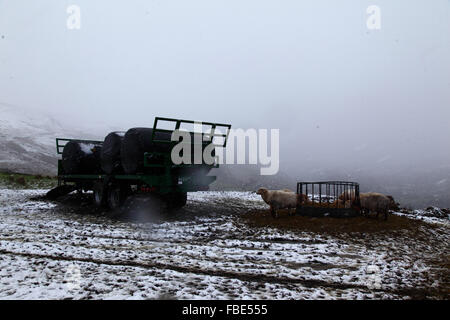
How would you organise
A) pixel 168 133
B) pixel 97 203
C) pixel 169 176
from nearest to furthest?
pixel 169 176, pixel 168 133, pixel 97 203

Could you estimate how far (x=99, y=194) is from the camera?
1380 cm

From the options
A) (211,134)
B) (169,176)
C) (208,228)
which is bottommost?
(208,228)

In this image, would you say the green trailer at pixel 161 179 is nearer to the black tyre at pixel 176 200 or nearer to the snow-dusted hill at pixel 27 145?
the black tyre at pixel 176 200

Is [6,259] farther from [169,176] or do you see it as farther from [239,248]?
[169,176]

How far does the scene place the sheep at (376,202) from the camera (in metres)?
10.9

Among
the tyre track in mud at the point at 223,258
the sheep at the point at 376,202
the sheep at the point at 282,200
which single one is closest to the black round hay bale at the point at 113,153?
the tyre track in mud at the point at 223,258

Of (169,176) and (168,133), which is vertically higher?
(168,133)

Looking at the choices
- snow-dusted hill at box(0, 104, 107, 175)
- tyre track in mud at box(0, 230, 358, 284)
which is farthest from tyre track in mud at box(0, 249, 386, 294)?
snow-dusted hill at box(0, 104, 107, 175)

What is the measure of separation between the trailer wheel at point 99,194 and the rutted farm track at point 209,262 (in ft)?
8.23

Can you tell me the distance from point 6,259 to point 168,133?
7224 millimetres

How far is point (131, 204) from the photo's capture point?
37.0 ft

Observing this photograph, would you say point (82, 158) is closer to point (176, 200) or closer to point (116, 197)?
point (116, 197)
